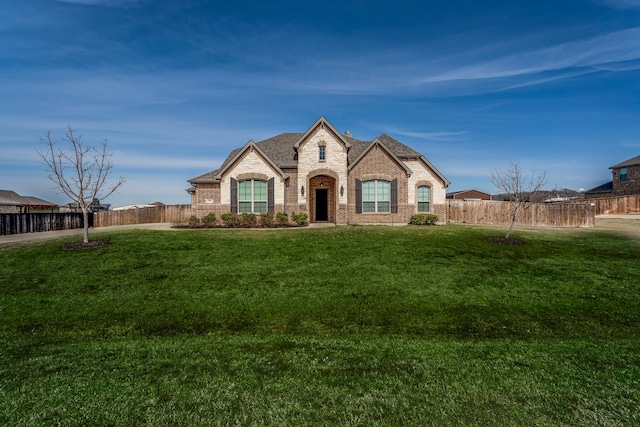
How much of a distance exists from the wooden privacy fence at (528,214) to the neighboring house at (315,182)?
5.79m

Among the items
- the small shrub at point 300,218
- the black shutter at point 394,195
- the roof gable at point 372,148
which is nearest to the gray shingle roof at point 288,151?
the roof gable at point 372,148

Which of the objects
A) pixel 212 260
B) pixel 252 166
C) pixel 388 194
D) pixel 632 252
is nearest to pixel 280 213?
pixel 252 166

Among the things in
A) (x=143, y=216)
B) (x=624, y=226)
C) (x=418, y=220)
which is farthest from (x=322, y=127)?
(x=624, y=226)

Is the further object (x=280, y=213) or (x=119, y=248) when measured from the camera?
(x=280, y=213)

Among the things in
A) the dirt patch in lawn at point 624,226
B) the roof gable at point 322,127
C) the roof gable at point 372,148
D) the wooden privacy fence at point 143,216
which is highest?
the roof gable at point 322,127

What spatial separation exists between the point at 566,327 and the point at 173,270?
11.2 metres

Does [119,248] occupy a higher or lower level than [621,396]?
higher

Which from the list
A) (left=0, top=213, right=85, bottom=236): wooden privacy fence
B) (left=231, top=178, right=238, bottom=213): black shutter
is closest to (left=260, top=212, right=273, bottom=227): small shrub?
(left=231, top=178, right=238, bottom=213): black shutter

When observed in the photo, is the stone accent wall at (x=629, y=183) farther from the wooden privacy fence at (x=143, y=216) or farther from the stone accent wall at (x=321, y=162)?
the wooden privacy fence at (x=143, y=216)

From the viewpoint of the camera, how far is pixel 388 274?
10602mm

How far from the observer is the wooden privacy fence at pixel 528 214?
77.6 ft

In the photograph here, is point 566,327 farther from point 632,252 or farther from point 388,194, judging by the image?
point 388,194

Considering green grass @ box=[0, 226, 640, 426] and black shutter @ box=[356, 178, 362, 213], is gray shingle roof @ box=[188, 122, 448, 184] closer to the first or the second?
black shutter @ box=[356, 178, 362, 213]

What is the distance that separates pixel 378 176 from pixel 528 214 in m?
12.2
